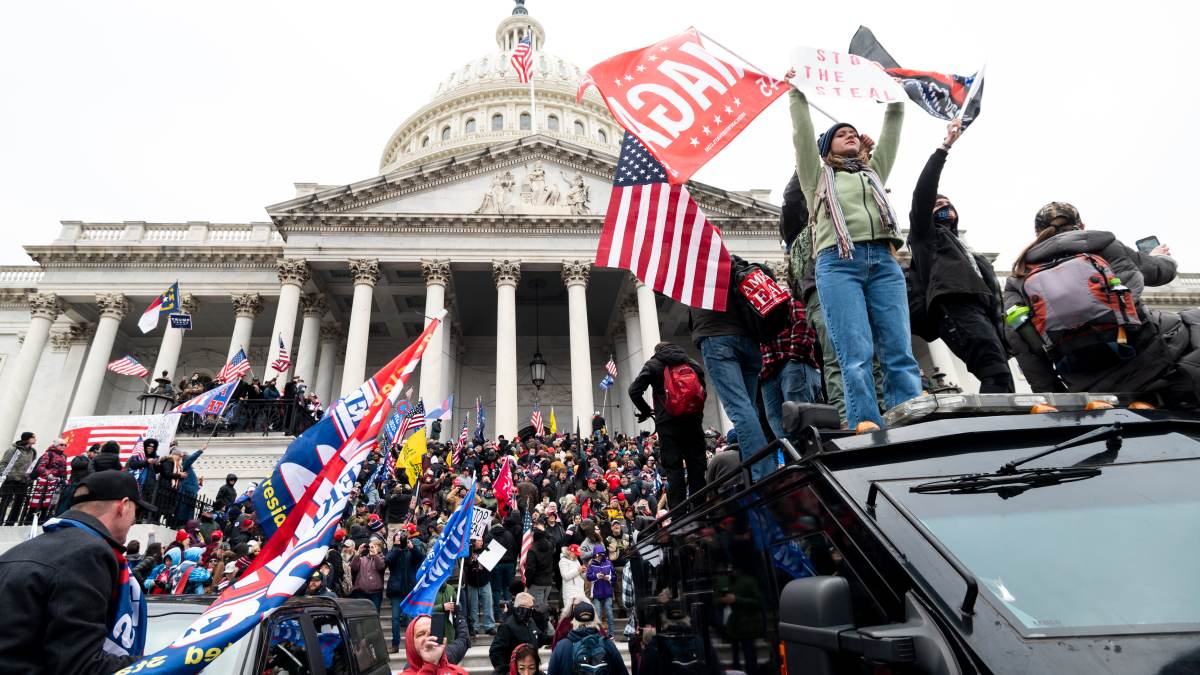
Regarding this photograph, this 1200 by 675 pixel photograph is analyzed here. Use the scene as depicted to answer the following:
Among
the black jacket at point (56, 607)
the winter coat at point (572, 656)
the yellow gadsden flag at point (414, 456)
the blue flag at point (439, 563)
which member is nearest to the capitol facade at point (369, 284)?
the yellow gadsden flag at point (414, 456)

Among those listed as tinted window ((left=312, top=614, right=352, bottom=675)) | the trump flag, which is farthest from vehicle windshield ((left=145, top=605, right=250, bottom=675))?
tinted window ((left=312, top=614, right=352, bottom=675))

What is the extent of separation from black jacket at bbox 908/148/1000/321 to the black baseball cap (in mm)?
4747

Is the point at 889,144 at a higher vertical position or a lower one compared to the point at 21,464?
lower

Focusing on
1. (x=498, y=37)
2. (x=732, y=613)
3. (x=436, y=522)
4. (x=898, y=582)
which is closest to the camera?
(x=898, y=582)

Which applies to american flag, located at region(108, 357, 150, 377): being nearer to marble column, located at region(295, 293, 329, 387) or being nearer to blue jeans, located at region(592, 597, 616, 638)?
marble column, located at region(295, 293, 329, 387)

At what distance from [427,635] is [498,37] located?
69.8m

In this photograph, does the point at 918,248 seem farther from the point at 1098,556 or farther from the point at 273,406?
the point at 273,406

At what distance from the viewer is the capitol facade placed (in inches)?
1056

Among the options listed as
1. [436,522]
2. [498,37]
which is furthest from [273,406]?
[498,37]

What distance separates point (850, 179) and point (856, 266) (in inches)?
26.1

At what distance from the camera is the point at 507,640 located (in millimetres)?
7004

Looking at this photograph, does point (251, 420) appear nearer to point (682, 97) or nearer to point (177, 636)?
point (177, 636)

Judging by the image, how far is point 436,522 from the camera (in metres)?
12.8

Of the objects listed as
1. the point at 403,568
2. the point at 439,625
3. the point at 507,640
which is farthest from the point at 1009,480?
the point at 403,568
